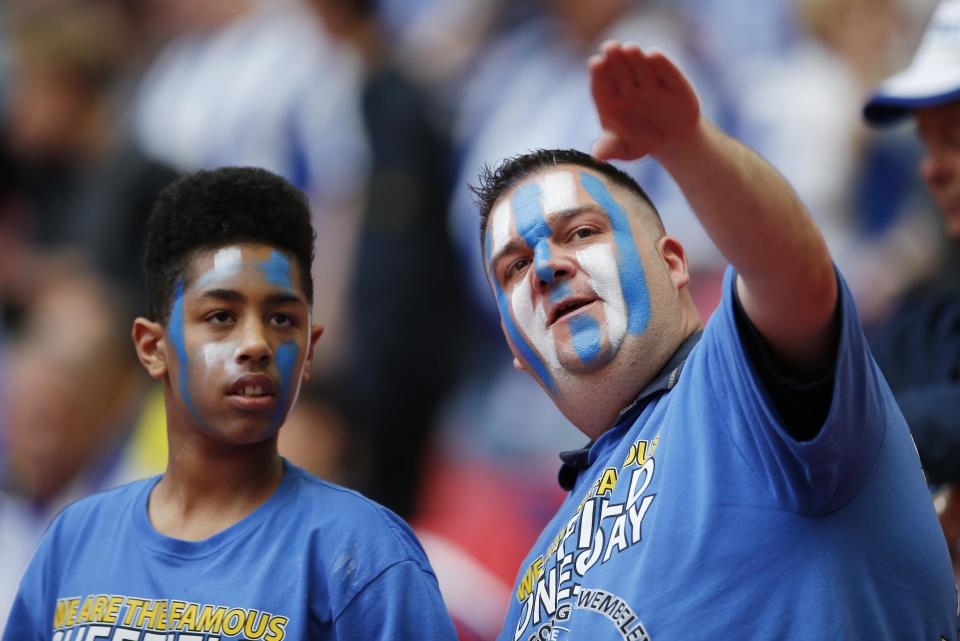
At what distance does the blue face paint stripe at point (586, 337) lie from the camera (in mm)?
2477

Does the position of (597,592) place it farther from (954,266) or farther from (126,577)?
(954,266)

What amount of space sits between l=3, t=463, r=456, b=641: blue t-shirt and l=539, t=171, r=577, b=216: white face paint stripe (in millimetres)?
690

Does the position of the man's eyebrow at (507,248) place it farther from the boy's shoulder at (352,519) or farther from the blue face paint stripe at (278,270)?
the boy's shoulder at (352,519)

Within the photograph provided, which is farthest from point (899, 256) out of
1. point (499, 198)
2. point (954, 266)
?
point (499, 198)

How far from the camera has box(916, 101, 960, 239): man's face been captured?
3.67 meters

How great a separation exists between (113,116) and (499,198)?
4734 mm

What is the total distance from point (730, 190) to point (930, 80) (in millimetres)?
2152

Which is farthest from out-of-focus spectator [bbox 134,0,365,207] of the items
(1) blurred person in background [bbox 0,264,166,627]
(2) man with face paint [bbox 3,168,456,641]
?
(2) man with face paint [bbox 3,168,456,641]

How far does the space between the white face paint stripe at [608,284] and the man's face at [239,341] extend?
1.93ft

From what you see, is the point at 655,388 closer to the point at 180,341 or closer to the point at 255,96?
the point at 180,341

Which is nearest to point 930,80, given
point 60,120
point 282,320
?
point 282,320

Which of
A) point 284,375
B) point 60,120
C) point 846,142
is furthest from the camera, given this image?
point 60,120

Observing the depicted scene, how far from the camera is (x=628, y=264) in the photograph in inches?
99.6

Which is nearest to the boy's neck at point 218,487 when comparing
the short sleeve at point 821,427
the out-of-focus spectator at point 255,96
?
the short sleeve at point 821,427
